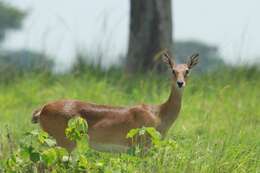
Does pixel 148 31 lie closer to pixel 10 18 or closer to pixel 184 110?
pixel 184 110

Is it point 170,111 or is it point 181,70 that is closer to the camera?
point 181,70

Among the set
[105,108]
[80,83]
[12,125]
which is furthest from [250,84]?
[105,108]

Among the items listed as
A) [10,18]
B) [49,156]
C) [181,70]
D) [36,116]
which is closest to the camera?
[49,156]

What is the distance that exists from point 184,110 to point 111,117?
2.90 metres

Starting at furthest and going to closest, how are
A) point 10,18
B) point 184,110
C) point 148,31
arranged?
point 10,18 < point 148,31 < point 184,110

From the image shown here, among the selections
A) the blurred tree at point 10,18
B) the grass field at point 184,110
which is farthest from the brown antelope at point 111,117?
the blurred tree at point 10,18

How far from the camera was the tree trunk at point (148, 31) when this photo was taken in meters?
13.2

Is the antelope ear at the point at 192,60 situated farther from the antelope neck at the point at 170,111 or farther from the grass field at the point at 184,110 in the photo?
the grass field at the point at 184,110

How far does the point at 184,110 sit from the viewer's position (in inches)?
419

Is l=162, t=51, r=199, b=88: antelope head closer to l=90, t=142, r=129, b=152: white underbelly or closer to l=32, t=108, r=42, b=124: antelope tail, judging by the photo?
l=90, t=142, r=129, b=152: white underbelly

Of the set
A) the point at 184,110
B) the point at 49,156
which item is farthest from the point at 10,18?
the point at 49,156

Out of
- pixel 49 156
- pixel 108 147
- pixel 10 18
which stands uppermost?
pixel 10 18

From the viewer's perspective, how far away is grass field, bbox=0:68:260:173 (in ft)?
22.1

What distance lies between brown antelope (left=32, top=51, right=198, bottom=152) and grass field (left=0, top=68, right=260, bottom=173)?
0.19 metres
